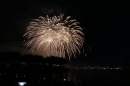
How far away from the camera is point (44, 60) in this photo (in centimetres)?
8869

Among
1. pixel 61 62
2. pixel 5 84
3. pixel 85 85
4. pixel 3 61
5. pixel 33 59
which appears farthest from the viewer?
pixel 61 62

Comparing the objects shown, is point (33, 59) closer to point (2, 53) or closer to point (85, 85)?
point (2, 53)

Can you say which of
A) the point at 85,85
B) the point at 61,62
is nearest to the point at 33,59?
the point at 61,62

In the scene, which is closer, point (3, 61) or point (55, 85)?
point (55, 85)

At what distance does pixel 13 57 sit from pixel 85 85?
164 ft

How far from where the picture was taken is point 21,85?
1591 centimetres

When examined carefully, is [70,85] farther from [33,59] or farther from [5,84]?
[33,59]

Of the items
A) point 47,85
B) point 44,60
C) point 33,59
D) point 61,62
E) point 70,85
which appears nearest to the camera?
point 47,85

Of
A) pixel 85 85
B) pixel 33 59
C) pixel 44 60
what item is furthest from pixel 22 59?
pixel 85 85

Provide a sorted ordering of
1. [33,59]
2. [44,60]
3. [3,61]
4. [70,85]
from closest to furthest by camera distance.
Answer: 1. [70,85]
2. [3,61]
3. [33,59]
4. [44,60]

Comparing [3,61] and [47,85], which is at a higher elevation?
[3,61]

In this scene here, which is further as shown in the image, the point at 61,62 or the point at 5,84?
the point at 61,62

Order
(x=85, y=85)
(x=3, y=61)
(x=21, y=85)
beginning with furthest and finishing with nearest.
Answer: (x=3, y=61), (x=85, y=85), (x=21, y=85)

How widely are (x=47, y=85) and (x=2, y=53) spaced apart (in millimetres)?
52715
